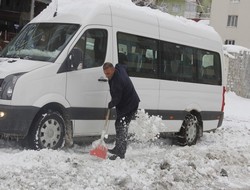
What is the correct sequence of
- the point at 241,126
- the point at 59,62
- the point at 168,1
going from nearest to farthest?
1. the point at 59,62
2. the point at 241,126
3. the point at 168,1

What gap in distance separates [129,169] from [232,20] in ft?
163

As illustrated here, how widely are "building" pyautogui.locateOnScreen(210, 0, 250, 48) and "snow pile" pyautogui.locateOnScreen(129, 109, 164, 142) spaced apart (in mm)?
45055

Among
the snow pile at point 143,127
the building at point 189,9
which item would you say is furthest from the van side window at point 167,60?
the building at point 189,9

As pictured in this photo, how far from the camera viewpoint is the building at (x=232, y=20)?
5294 cm

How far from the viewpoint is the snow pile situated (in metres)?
8.64

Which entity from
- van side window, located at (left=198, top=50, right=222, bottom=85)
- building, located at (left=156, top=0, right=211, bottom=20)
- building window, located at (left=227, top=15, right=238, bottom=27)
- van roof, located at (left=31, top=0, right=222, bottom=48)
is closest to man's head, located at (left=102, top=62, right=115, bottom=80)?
van roof, located at (left=31, top=0, right=222, bottom=48)

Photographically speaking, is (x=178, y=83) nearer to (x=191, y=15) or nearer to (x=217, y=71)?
(x=217, y=71)

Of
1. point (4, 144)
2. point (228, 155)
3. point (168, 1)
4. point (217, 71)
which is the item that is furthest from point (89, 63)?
point (168, 1)

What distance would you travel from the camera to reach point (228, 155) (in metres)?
9.25

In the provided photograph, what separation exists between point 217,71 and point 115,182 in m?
5.60

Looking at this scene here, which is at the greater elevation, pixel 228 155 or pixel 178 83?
pixel 178 83

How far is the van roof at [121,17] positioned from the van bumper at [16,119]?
180 cm

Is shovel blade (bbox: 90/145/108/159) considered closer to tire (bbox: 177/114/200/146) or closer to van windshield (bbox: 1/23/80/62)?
van windshield (bbox: 1/23/80/62)

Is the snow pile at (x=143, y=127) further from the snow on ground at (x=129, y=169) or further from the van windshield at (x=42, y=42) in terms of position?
the van windshield at (x=42, y=42)
